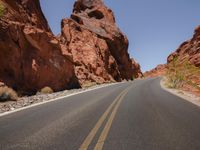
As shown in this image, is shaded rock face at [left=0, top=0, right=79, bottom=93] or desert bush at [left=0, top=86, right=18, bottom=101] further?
shaded rock face at [left=0, top=0, right=79, bottom=93]

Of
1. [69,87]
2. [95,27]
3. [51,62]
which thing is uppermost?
[95,27]

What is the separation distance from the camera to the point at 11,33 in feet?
75.9

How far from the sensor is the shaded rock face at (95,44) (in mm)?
50125

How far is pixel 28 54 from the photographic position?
994 inches

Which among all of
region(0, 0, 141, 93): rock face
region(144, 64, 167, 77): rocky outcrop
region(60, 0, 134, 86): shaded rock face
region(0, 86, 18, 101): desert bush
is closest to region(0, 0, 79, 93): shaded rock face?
region(0, 0, 141, 93): rock face

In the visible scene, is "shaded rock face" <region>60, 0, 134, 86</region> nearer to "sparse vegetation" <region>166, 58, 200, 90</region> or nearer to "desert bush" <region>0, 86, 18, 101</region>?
"sparse vegetation" <region>166, 58, 200, 90</region>

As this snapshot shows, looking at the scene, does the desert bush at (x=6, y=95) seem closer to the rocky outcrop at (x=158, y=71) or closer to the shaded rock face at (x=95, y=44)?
the shaded rock face at (x=95, y=44)

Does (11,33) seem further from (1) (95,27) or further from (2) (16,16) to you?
(1) (95,27)

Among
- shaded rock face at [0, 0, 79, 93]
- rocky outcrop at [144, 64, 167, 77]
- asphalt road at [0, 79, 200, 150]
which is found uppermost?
rocky outcrop at [144, 64, 167, 77]

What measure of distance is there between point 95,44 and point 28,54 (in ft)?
110

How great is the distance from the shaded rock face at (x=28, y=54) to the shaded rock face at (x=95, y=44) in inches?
406

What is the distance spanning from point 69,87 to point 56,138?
26804 millimetres

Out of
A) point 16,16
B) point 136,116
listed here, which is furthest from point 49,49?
point 136,116

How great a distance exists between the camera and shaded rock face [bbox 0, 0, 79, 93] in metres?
22.1
